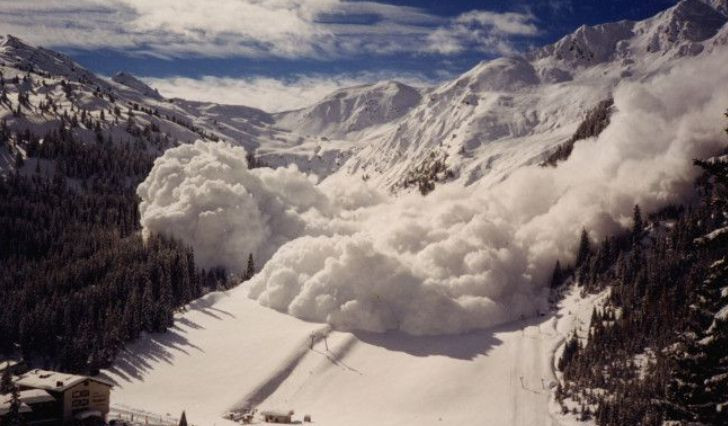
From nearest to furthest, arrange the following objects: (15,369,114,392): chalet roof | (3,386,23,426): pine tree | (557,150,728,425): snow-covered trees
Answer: (3,386,23,426): pine tree → (15,369,114,392): chalet roof → (557,150,728,425): snow-covered trees

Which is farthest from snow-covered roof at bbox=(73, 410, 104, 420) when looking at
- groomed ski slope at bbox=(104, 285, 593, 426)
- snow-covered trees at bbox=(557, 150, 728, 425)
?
snow-covered trees at bbox=(557, 150, 728, 425)

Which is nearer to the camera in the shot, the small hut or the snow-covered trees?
the small hut

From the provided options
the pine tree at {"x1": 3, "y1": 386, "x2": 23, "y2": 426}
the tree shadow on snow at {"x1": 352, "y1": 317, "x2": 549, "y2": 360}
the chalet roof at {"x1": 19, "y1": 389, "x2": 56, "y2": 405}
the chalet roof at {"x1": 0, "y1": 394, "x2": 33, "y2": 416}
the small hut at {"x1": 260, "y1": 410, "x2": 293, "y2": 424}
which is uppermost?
the pine tree at {"x1": 3, "y1": 386, "x2": 23, "y2": 426}

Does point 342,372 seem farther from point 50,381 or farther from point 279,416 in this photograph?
point 50,381

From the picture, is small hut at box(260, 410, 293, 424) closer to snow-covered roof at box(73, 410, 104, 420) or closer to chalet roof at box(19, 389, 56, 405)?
snow-covered roof at box(73, 410, 104, 420)

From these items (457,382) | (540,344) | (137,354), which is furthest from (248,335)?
(540,344)

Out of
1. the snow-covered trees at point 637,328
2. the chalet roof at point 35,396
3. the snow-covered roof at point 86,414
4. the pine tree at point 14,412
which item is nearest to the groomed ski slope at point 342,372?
the snow-covered trees at point 637,328

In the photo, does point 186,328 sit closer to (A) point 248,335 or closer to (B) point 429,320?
(A) point 248,335
